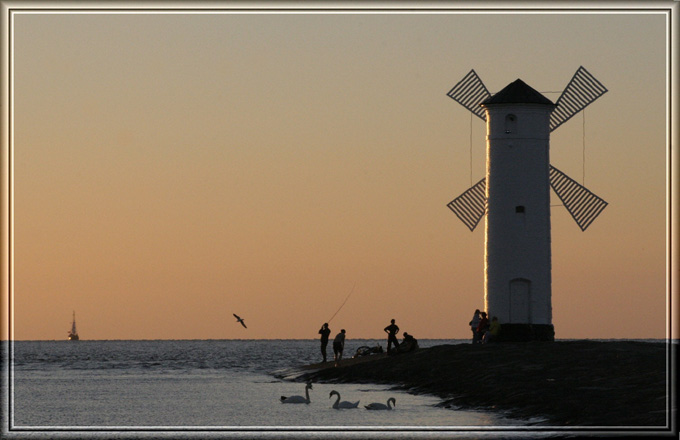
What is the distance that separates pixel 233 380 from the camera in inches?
2163

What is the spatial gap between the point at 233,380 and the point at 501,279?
13216 millimetres

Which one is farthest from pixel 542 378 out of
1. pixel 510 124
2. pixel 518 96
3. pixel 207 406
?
pixel 518 96

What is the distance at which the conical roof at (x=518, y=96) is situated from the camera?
160 ft

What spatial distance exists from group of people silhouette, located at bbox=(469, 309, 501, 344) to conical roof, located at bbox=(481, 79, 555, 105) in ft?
26.5

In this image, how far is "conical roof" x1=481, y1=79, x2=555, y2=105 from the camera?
48.8 m

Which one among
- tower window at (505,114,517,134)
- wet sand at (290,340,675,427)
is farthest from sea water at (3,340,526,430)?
tower window at (505,114,517,134)

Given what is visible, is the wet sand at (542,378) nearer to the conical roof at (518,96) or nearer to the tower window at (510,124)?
the tower window at (510,124)

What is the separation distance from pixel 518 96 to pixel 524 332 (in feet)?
29.2

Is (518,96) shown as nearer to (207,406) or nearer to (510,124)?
(510,124)

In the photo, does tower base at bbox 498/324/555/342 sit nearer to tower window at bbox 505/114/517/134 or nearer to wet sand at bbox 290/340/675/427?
wet sand at bbox 290/340/675/427

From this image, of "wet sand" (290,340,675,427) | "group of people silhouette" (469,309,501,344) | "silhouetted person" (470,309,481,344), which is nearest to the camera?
"wet sand" (290,340,675,427)

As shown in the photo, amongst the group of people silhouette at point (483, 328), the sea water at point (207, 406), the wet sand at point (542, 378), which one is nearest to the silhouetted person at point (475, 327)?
the group of people silhouette at point (483, 328)

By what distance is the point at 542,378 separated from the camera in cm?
3691

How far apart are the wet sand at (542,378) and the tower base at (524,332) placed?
214cm
